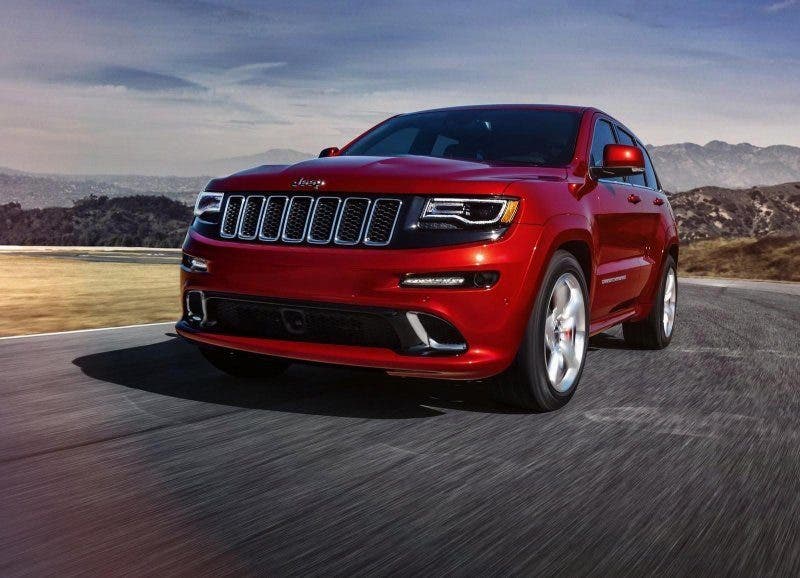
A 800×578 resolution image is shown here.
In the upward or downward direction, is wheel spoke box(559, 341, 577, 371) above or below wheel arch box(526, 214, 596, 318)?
below

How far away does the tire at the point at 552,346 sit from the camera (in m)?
4.79

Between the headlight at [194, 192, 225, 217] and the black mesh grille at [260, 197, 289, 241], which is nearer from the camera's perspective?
the black mesh grille at [260, 197, 289, 241]

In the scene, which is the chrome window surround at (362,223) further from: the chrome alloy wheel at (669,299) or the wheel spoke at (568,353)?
the chrome alloy wheel at (669,299)

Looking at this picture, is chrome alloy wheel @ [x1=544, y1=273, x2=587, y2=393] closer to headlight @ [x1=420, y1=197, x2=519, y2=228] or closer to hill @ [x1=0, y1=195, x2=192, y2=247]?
headlight @ [x1=420, y1=197, x2=519, y2=228]

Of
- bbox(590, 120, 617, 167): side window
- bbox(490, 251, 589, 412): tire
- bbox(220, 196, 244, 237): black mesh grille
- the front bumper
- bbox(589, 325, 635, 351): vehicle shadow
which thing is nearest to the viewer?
the front bumper

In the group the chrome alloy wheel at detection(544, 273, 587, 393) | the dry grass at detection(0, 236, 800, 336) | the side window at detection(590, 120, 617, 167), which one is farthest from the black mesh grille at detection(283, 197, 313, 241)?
the dry grass at detection(0, 236, 800, 336)

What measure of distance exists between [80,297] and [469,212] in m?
9.64

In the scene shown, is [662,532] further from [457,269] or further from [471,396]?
[471,396]

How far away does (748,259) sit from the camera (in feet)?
144

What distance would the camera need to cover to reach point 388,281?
174 inches

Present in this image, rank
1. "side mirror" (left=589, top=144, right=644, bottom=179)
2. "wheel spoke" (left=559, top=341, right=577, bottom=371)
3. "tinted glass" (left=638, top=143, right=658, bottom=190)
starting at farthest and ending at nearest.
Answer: "tinted glass" (left=638, top=143, right=658, bottom=190)
"side mirror" (left=589, top=144, right=644, bottom=179)
"wheel spoke" (left=559, top=341, right=577, bottom=371)

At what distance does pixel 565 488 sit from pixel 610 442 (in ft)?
2.94

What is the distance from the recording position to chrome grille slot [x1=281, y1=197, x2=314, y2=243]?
4715mm

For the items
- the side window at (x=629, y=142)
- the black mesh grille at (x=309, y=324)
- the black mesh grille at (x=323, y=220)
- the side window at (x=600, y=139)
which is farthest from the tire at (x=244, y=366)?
the side window at (x=629, y=142)
